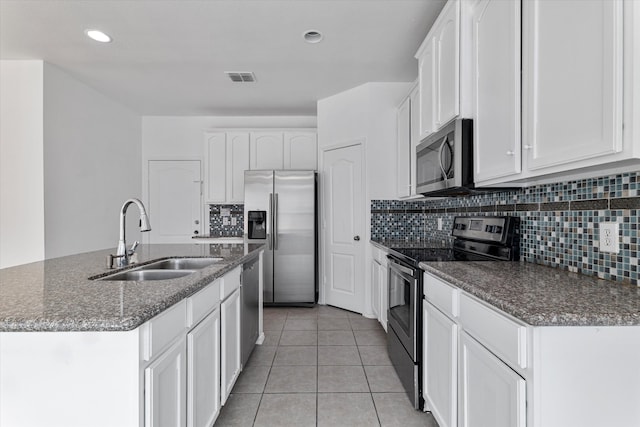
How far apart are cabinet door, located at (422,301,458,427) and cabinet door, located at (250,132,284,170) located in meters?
3.49

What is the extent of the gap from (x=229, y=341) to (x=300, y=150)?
3334 mm

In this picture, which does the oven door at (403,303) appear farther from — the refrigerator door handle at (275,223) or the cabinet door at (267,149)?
the cabinet door at (267,149)

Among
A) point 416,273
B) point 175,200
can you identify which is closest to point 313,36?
point 416,273

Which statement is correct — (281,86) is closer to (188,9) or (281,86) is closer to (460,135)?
(188,9)

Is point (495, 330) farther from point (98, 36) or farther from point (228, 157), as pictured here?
point (228, 157)

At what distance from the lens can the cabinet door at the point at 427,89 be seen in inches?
90.9

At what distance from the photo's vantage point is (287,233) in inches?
170

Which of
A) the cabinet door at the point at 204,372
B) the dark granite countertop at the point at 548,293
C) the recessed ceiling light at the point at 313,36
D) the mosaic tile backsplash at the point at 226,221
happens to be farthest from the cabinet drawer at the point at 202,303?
the mosaic tile backsplash at the point at 226,221

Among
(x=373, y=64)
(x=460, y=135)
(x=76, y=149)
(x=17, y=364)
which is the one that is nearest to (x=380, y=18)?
(x=373, y=64)

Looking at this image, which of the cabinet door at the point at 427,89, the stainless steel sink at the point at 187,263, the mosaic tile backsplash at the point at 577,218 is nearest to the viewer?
the mosaic tile backsplash at the point at 577,218

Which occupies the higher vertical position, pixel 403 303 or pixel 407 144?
pixel 407 144

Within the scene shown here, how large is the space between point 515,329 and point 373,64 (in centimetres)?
307

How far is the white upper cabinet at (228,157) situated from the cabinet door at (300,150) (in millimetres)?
587

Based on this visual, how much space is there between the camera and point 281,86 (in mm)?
4039
